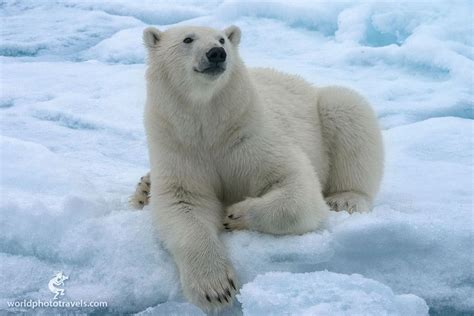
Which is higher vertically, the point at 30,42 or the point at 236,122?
the point at 236,122

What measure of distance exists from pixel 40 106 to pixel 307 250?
415 centimetres

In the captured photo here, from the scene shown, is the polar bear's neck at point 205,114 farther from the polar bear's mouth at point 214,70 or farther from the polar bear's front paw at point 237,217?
the polar bear's front paw at point 237,217

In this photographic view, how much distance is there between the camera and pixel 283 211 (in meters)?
3.24

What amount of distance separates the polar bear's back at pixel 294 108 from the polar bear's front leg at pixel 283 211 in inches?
19.9

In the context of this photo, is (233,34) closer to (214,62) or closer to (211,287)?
(214,62)

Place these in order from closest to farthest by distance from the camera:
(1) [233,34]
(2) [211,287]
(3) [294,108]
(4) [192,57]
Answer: (2) [211,287], (4) [192,57], (1) [233,34], (3) [294,108]

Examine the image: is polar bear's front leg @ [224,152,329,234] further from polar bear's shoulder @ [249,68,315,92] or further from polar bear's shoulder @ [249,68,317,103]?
polar bear's shoulder @ [249,68,315,92]

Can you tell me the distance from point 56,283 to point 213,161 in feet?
3.44

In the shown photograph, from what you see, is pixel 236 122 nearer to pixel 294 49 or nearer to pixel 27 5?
pixel 294 49

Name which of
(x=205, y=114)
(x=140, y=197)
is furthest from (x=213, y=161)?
(x=140, y=197)

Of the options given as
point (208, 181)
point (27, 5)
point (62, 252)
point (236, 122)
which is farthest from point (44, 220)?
point (27, 5)

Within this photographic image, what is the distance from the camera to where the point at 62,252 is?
127 inches

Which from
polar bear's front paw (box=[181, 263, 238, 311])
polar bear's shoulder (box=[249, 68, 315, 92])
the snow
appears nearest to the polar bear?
Result: polar bear's front paw (box=[181, 263, 238, 311])

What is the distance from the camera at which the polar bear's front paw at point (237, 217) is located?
3273 mm
